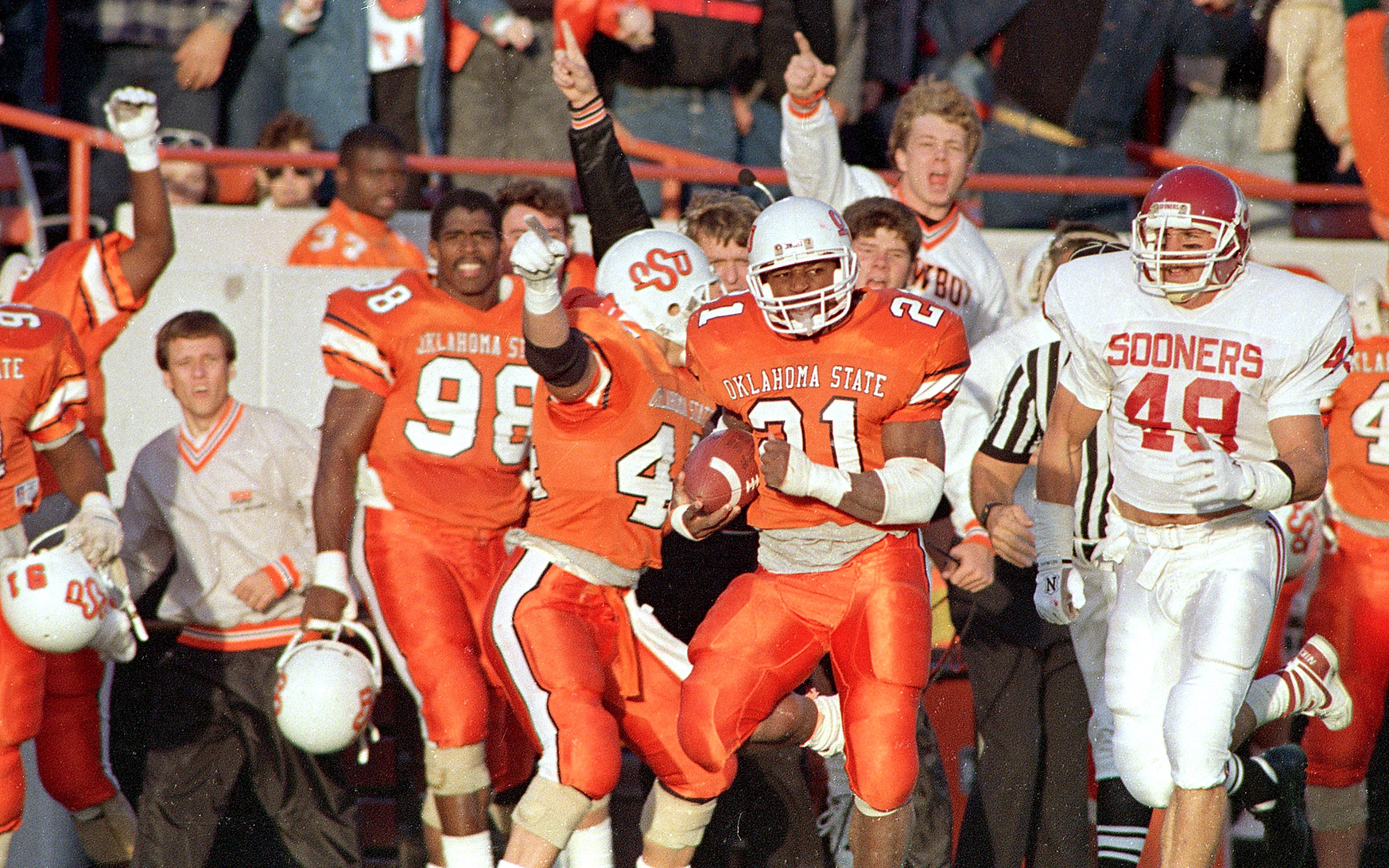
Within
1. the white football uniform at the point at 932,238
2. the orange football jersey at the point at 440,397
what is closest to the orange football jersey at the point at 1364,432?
the white football uniform at the point at 932,238

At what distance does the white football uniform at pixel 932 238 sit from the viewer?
17.8ft

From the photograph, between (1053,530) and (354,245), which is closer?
(1053,530)

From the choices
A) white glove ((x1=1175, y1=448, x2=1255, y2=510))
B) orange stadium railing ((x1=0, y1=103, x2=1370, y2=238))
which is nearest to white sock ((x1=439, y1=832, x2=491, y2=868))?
white glove ((x1=1175, y1=448, x2=1255, y2=510))

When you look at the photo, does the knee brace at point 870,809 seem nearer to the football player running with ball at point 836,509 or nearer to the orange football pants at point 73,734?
the football player running with ball at point 836,509

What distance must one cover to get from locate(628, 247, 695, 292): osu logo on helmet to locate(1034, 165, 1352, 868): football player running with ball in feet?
3.33

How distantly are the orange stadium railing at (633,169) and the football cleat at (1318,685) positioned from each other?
2085mm

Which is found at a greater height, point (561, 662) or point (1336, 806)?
point (561, 662)

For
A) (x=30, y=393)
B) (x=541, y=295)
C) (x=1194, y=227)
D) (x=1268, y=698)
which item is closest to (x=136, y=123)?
(x=30, y=393)

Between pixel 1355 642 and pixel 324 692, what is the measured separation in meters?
3.25

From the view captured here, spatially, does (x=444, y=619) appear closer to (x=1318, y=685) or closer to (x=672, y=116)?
(x=1318, y=685)

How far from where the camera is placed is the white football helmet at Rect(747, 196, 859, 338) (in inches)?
164

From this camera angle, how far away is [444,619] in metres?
4.69

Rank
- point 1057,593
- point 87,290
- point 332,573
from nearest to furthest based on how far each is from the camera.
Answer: point 1057,593 → point 332,573 → point 87,290

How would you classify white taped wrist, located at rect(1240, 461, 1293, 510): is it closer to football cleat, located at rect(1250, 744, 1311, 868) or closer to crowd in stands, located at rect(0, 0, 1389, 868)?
crowd in stands, located at rect(0, 0, 1389, 868)
